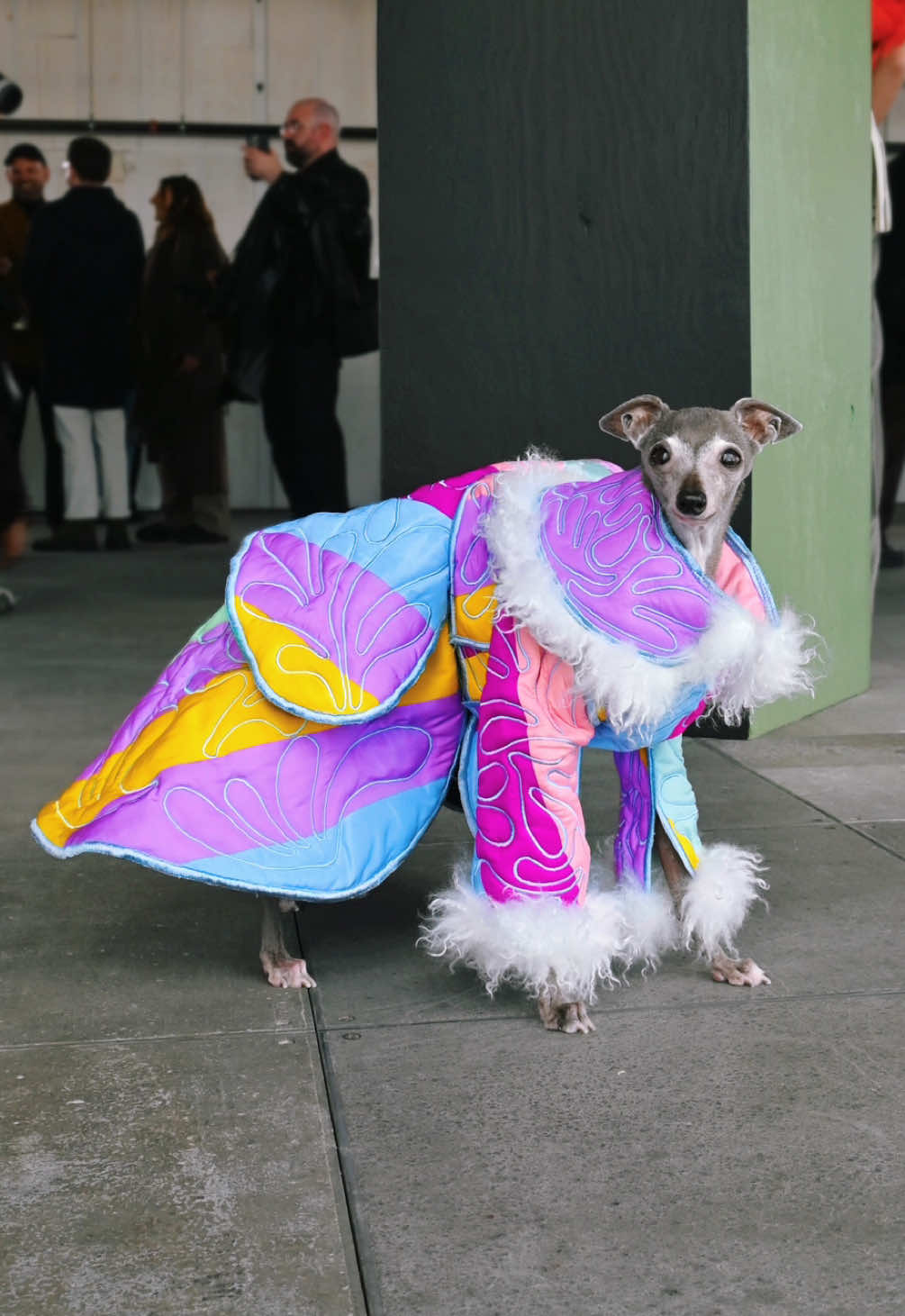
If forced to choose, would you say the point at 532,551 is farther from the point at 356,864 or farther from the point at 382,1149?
the point at 382,1149

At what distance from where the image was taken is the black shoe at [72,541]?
33.7 feet

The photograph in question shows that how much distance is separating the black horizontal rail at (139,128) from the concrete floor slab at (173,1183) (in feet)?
35.1

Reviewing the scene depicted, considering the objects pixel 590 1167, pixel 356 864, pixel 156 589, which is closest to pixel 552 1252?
pixel 590 1167

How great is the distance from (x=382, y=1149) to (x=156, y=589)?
6214 mm

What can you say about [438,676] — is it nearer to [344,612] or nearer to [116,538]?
[344,612]

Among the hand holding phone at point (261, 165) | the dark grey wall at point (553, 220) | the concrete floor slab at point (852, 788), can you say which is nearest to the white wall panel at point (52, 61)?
the hand holding phone at point (261, 165)

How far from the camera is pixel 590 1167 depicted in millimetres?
2414

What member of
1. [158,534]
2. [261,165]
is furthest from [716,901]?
[158,534]

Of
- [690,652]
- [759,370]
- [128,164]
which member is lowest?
[690,652]

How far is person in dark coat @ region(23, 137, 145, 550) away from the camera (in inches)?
373

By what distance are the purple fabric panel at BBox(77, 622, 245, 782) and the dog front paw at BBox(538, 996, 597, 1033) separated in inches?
33.8

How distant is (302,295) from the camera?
27.0ft

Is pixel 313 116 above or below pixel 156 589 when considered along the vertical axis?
above

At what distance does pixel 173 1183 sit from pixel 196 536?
28.6 ft
